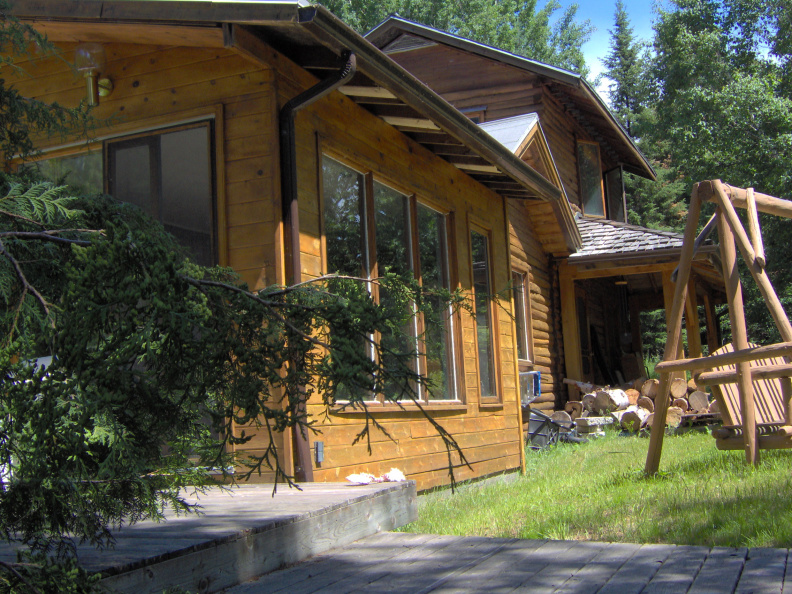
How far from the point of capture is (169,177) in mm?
5930

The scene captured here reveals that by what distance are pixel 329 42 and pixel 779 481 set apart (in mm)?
4357

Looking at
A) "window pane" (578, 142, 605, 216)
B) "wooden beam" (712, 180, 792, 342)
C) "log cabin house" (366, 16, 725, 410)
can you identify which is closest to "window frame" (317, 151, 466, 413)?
"wooden beam" (712, 180, 792, 342)

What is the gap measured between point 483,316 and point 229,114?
427 centimetres

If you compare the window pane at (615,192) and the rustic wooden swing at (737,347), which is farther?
the window pane at (615,192)

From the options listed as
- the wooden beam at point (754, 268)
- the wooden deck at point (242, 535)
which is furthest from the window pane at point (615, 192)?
the wooden deck at point (242, 535)

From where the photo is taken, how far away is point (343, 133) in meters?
6.47

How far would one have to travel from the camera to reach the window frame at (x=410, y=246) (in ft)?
20.2

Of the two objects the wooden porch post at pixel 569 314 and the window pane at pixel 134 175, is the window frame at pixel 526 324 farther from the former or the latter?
the window pane at pixel 134 175

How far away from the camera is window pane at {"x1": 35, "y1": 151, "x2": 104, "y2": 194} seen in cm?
620

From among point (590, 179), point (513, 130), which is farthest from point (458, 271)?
point (590, 179)

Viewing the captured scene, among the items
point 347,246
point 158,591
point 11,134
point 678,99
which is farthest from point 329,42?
point 678,99

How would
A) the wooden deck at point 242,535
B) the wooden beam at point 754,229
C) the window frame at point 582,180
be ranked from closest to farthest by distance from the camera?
the wooden deck at point 242,535 < the wooden beam at point 754,229 < the window frame at point 582,180

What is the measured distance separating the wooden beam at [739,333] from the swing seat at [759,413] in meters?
0.12

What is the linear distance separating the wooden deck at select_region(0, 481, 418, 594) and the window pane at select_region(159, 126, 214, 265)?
1896 mm
